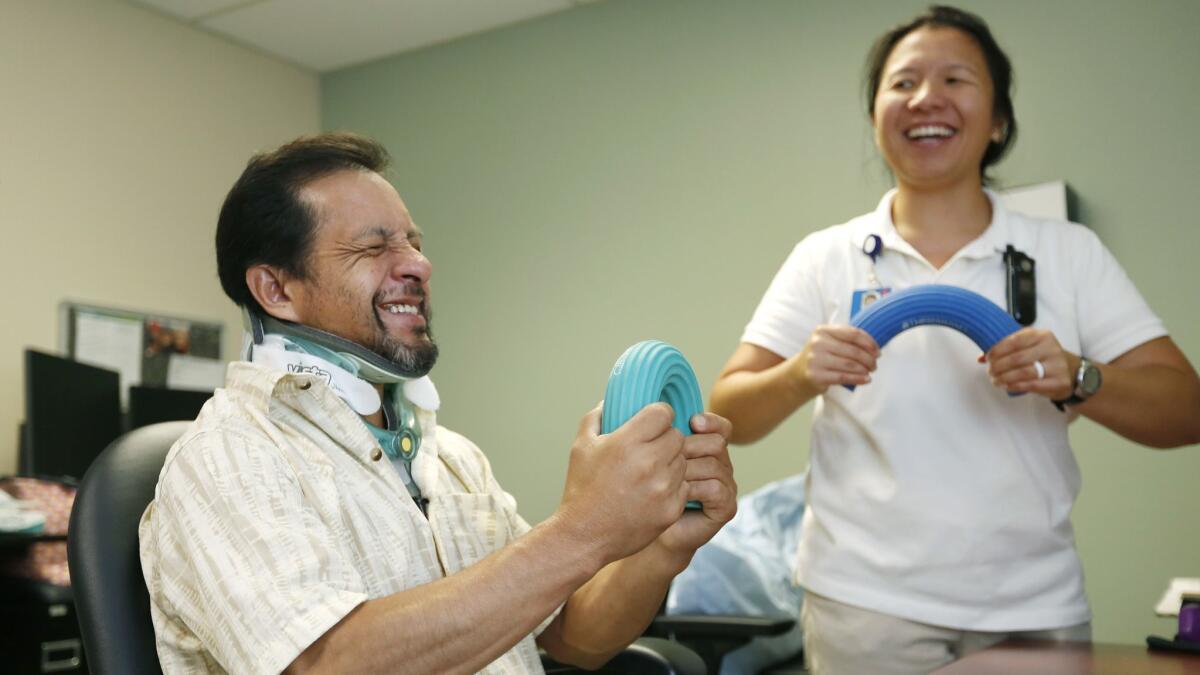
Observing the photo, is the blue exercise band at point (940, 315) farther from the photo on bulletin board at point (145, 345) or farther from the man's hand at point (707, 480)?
the photo on bulletin board at point (145, 345)

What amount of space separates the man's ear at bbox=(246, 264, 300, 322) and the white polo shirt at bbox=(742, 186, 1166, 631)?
0.85 meters

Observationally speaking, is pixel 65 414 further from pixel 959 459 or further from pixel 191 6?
pixel 959 459

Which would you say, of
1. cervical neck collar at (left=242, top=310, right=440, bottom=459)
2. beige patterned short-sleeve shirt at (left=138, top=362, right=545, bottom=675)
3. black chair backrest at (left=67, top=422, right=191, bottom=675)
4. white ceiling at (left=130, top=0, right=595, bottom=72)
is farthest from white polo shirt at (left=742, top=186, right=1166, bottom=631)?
white ceiling at (left=130, top=0, right=595, bottom=72)

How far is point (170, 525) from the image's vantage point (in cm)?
114

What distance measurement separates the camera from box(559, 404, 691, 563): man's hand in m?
1.05

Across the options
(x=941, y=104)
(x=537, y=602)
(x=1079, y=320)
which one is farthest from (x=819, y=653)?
(x=941, y=104)

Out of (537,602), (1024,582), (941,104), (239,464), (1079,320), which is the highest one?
(941,104)

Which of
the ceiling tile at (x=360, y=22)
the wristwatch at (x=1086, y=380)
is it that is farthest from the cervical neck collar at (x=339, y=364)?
the ceiling tile at (x=360, y=22)

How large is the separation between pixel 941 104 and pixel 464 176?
295 cm

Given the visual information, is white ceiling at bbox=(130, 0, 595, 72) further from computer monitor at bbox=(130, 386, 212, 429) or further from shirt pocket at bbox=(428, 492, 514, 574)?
shirt pocket at bbox=(428, 492, 514, 574)

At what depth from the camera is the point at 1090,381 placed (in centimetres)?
160

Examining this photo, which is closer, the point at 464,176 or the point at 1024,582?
the point at 1024,582

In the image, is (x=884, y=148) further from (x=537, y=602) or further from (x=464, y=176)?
(x=464, y=176)

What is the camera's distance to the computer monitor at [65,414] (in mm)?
3121
